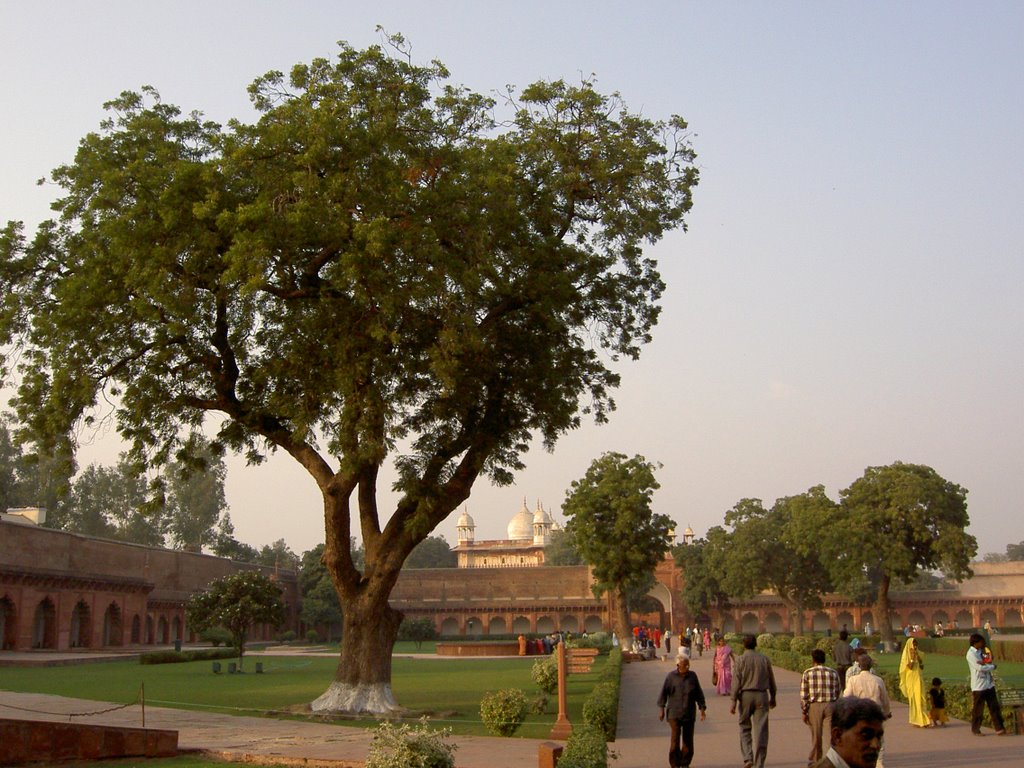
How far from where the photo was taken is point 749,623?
233 ft

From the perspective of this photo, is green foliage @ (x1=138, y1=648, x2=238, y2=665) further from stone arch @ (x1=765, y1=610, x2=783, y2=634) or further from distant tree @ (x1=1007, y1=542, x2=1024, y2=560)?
distant tree @ (x1=1007, y1=542, x2=1024, y2=560)

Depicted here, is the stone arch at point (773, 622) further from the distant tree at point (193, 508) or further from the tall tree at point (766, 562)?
the distant tree at point (193, 508)

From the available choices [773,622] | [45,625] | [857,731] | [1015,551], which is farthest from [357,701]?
[1015,551]

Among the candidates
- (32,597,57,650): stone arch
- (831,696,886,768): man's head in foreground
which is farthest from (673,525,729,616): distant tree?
(831,696,886,768): man's head in foreground

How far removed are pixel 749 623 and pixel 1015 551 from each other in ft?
296

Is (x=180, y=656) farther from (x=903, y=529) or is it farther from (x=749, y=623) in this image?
(x=749, y=623)

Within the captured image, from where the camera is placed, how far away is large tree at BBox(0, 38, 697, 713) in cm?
1430

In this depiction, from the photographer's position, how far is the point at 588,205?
17.5 meters

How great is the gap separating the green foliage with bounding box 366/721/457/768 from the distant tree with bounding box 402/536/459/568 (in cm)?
8846

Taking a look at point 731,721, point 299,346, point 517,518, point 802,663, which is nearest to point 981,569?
point 517,518

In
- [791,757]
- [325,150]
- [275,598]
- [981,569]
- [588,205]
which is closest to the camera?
[791,757]

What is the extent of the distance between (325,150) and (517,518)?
8963 centimetres

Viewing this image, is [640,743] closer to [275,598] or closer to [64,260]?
[64,260]

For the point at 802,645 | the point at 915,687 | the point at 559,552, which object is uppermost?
the point at 915,687
